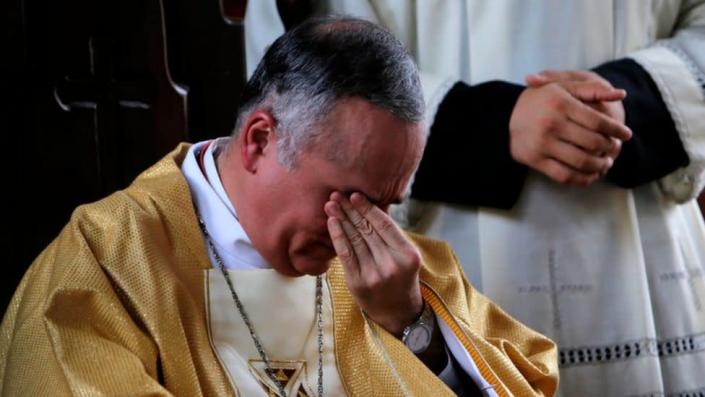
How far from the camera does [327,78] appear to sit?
270 cm

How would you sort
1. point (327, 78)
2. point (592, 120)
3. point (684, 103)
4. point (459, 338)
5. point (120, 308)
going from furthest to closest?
point (684, 103) → point (592, 120) → point (459, 338) → point (327, 78) → point (120, 308)

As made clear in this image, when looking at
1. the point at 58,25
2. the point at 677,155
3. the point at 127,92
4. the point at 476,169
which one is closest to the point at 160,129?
the point at 127,92

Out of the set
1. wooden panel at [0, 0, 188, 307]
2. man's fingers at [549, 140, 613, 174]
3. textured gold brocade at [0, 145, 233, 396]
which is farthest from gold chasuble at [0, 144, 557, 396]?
wooden panel at [0, 0, 188, 307]

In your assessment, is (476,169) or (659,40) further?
(659,40)

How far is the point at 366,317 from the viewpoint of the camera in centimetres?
304

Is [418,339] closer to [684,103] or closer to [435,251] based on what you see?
[435,251]

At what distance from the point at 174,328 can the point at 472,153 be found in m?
1.07

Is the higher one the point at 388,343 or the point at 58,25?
the point at 58,25

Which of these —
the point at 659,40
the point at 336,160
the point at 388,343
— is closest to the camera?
the point at 336,160

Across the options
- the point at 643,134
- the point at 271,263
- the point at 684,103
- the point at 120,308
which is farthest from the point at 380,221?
the point at 684,103

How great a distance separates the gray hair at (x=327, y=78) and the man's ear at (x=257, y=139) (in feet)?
0.07

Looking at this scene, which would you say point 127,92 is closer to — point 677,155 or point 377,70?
point 377,70

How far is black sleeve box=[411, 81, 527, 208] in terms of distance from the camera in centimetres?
341

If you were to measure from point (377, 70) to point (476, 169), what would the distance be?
0.78m
